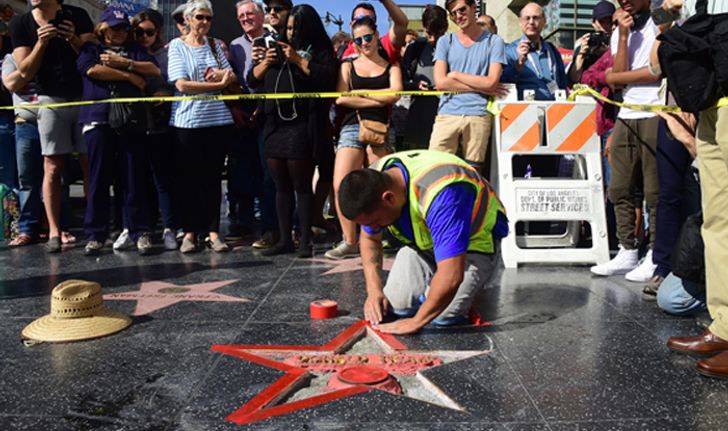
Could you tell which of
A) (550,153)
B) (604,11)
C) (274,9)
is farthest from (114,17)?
(604,11)

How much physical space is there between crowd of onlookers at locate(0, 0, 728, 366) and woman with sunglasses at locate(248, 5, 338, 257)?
0.01 meters

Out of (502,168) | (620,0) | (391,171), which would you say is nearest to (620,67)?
(620,0)

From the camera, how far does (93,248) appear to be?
19.3 ft

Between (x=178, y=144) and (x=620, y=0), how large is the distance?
3909 millimetres

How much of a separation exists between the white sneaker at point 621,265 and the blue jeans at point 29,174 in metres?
5.23

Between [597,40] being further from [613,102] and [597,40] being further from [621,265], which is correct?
[621,265]

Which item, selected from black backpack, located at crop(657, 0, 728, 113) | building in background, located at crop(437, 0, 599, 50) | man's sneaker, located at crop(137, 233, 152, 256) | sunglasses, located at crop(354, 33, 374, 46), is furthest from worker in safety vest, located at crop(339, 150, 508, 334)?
building in background, located at crop(437, 0, 599, 50)

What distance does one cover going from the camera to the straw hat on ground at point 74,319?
11.1 feet

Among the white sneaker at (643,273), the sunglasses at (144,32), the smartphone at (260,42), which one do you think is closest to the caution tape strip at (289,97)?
the smartphone at (260,42)

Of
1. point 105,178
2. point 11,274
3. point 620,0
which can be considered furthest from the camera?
point 105,178

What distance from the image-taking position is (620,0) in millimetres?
4695

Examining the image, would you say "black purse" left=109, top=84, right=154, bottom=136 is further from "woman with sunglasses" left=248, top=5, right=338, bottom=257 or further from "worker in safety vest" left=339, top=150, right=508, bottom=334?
"worker in safety vest" left=339, top=150, right=508, bottom=334

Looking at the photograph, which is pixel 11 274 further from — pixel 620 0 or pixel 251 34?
pixel 620 0

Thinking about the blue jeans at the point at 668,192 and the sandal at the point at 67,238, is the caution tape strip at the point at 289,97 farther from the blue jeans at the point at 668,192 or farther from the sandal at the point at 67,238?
the sandal at the point at 67,238
